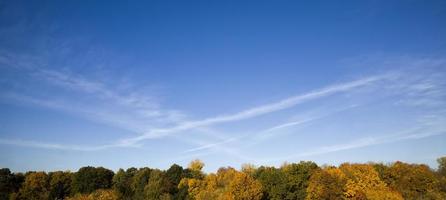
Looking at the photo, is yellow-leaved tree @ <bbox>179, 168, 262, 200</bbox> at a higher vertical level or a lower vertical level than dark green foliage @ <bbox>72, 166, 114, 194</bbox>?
lower

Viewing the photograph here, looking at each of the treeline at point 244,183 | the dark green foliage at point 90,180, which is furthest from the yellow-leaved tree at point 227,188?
the dark green foliage at point 90,180

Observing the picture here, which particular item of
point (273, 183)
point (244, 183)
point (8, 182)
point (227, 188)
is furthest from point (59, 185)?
point (273, 183)

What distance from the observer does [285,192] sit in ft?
337

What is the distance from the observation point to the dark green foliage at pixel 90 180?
409ft

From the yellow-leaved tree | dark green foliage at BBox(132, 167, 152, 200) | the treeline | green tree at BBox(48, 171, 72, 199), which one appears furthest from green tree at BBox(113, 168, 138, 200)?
the yellow-leaved tree

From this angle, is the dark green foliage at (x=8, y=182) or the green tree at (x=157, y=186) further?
the dark green foliage at (x=8, y=182)

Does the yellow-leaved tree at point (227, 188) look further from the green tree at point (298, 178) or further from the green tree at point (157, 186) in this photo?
the green tree at point (298, 178)

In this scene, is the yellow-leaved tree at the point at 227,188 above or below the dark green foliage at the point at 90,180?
below

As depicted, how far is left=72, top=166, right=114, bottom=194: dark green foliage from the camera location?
12475cm

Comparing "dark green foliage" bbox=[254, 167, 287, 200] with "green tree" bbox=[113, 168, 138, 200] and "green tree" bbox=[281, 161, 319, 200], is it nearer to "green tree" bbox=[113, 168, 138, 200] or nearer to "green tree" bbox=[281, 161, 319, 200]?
"green tree" bbox=[281, 161, 319, 200]

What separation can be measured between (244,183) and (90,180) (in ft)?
167

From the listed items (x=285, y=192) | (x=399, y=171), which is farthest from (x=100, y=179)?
Result: (x=399, y=171)

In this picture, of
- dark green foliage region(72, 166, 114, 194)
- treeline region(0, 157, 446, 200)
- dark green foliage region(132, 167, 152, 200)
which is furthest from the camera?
dark green foliage region(72, 166, 114, 194)

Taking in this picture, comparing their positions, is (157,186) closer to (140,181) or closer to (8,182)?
(140,181)
